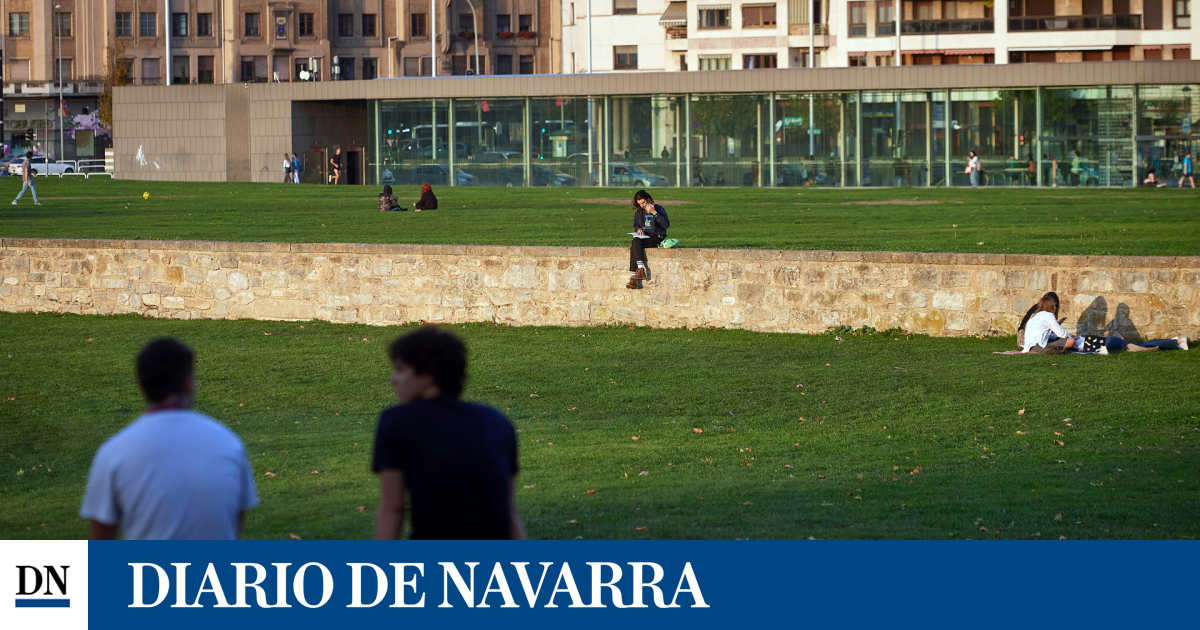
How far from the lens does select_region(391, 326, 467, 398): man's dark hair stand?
16.1ft

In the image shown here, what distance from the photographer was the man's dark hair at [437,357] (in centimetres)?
490

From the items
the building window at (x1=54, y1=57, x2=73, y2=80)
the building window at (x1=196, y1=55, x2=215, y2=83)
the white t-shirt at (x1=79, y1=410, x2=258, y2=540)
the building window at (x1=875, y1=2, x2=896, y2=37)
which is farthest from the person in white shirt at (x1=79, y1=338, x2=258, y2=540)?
the building window at (x1=54, y1=57, x2=73, y2=80)

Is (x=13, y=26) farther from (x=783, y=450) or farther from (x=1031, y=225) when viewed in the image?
(x=783, y=450)

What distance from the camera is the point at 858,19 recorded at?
76.3 meters

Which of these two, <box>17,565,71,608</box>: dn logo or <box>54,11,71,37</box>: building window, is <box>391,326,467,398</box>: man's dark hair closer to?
<box>17,565,71,608</box>: dn logo

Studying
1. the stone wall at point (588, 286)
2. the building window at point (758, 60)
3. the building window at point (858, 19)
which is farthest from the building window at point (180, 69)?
the stone wall at point (588, 286)

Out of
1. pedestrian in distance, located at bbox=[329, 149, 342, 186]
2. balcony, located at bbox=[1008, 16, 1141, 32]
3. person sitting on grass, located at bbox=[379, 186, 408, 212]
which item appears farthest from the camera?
balcony, located at bbox=[1008, 16, 1141, 32]

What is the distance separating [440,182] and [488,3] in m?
46.1

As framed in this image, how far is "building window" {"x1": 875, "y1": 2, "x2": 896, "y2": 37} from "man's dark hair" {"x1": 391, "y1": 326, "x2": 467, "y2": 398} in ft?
240

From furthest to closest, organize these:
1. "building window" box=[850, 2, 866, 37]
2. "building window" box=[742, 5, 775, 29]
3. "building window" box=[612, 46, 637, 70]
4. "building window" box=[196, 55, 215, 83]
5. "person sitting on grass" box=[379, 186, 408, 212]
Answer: "building window" box=[196, 55, 215, 83] < "building window" box=[612, 46, 637, 70] < "building window" box=[742, 5, 775, 29] < "building window" box=[850, 2, 866, 37] < "person sitting on grass" box=[379, 186, 408, 212]

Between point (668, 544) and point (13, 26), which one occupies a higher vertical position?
point (13, 26)

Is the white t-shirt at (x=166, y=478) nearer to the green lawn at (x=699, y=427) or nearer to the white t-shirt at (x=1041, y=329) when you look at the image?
the green lawn at (x=699, y=427)

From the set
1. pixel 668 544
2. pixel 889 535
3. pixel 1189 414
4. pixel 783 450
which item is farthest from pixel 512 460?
pixel 1189 414

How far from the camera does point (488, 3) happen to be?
101125 mm
